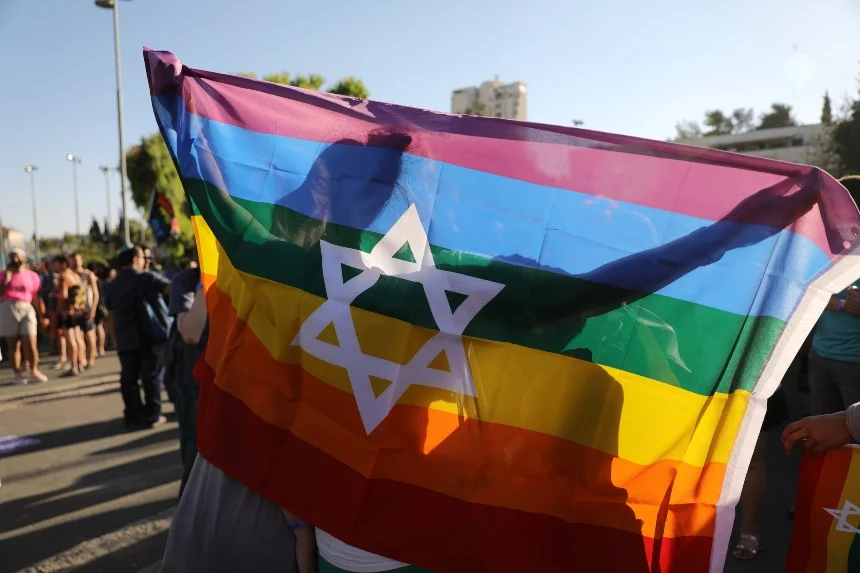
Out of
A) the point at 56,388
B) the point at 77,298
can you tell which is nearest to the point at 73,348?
the point at 77,298

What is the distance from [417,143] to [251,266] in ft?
2.52

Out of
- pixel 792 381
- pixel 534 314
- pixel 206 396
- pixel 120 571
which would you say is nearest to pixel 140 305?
pixel 120 571

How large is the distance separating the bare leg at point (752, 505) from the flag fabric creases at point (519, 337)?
189 centimetres

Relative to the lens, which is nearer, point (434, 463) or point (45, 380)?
point (434, 463)

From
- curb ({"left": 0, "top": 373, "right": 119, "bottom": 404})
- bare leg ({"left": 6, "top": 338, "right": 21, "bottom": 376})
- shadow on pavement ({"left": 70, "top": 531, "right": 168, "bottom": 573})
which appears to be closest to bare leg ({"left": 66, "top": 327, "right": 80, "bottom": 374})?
curb ({"left": 0, "top": 373, "right": 119, "bottom": 404})

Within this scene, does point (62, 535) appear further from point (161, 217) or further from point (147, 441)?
point (161, 217)

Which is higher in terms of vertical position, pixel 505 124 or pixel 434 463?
pixel 505 124

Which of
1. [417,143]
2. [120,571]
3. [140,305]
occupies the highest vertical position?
[417,143]

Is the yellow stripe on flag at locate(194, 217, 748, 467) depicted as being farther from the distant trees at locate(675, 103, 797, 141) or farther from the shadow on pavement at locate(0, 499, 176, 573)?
the distant trees at locate(675, 103, 797, 141)

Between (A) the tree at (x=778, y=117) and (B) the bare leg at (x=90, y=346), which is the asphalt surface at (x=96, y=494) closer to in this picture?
(B) the bare leg at (x=90, y=346)

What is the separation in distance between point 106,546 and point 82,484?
1280mm

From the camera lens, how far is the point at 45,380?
29.9ft

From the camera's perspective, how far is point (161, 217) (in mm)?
9922

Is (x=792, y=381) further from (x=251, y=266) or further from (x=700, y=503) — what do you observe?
(x=251, y=266)
